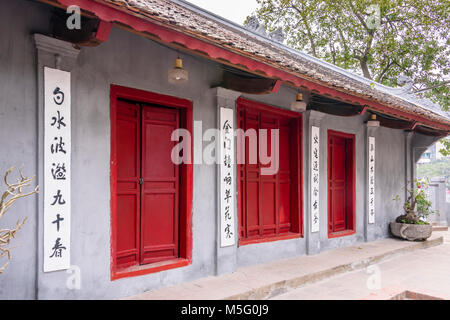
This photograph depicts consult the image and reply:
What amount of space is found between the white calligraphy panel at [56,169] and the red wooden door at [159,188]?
3.83ft

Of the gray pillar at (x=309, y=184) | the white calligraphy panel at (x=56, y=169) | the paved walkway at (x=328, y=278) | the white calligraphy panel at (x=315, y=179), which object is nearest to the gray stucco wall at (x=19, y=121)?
the white calligraphy panel at (x=56, y=169)

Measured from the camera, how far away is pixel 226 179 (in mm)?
5504

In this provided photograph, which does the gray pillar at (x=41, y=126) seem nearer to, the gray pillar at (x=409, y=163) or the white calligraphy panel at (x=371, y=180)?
the white calligraphy panel at (x=371, y=180)

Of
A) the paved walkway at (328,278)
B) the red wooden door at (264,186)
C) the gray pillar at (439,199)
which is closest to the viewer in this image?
the paved walkway at (328,278)

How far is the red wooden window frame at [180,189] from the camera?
427 centimetres

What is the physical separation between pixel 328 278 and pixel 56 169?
432 centimetres

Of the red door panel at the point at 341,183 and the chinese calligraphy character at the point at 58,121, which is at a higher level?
the chinese calligraphy character at the point at 58,121

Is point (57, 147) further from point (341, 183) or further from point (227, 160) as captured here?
point (341, 183)

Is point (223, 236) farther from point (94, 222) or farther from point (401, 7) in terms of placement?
point (401, 7)

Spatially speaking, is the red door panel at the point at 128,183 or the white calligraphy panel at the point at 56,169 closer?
the white calligraphy panel at the point at 56,169

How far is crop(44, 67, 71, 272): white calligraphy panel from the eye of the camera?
3656 millimetres

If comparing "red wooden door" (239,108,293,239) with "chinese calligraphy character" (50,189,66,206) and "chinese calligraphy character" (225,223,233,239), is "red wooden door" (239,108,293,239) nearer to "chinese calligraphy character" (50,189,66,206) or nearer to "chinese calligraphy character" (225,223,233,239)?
"chinese calligraphy character" (225,223,233,239)
